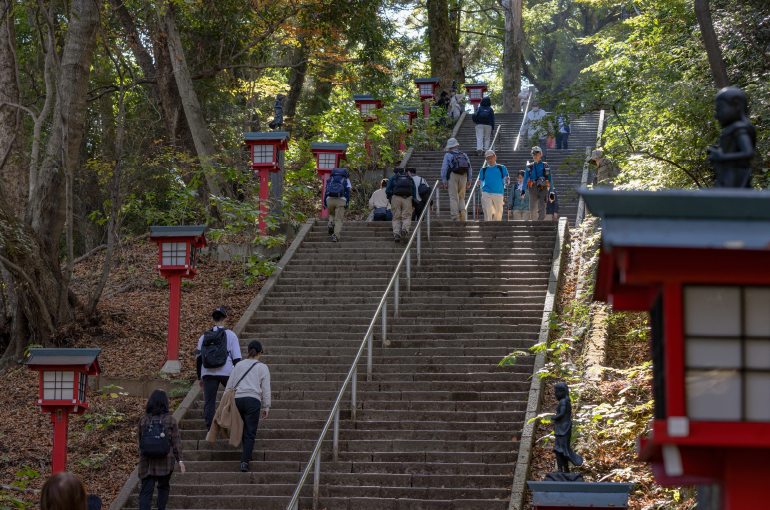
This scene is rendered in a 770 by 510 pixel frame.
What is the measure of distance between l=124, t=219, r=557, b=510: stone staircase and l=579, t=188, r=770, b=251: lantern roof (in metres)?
5.20

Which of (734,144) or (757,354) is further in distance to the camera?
(734,144)

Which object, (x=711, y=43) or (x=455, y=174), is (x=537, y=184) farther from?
(x=711, y=43)

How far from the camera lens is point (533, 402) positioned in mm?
9164

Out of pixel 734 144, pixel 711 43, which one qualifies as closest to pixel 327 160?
pixel 711 43

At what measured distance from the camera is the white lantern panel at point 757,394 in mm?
3367

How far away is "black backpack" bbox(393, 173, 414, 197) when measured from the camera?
1384cm

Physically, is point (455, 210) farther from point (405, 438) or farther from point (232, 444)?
point (232, 444)

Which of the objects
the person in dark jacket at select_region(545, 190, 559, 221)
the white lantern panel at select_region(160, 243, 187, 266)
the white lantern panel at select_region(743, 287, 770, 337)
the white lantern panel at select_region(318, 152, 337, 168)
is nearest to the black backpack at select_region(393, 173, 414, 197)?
the white lantern panel at select_region(318, 152, 337, 168)

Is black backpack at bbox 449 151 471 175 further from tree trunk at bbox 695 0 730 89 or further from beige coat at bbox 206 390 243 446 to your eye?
beige coat at bbox 206 390 243 446

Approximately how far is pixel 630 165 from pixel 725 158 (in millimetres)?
8129

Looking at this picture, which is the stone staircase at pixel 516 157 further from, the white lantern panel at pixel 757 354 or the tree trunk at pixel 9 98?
the white lantern panel at pixel 757 354

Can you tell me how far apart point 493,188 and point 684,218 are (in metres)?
11.9

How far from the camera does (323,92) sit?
2694 centimetres

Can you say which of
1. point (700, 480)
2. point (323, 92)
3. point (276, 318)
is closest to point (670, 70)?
point (276, 318)
